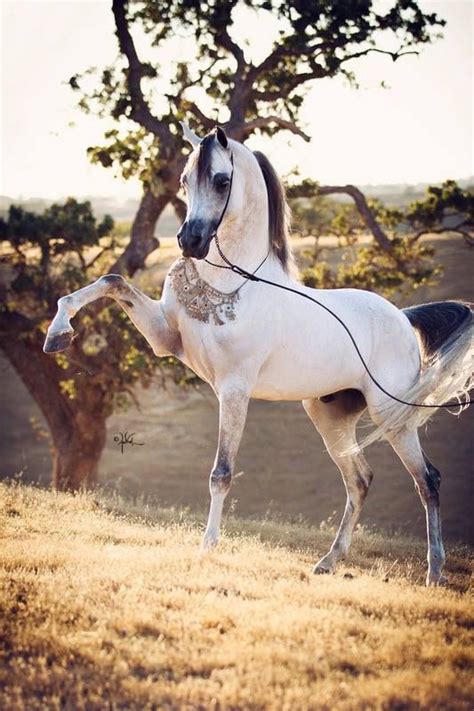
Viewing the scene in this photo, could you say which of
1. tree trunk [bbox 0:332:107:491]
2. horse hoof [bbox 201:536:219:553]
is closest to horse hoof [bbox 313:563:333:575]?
horse hoof [bbox 201:536:219:553]

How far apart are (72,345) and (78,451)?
1875 millimetres

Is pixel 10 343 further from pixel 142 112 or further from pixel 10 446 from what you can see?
pixel 10 446

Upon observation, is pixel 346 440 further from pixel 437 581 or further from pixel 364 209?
pixel 364 209

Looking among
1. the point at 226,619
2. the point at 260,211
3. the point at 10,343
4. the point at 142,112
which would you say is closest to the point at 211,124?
the point at 142,112

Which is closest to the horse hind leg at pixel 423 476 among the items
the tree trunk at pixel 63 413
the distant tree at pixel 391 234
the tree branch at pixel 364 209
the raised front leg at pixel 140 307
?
the raised front leg at pixel 140 307

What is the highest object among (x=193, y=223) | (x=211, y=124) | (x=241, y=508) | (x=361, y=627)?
(x=211, y=124)

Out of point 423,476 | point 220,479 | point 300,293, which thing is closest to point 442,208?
point 423,476

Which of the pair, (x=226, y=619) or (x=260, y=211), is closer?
(x=226, y=619)

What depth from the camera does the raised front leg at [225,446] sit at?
628 centimetres

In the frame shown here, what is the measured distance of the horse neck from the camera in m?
6.34

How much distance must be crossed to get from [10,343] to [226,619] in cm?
1164

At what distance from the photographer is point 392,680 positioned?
4.20 meters

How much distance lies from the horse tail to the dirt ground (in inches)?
534

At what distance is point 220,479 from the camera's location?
6270 mm
